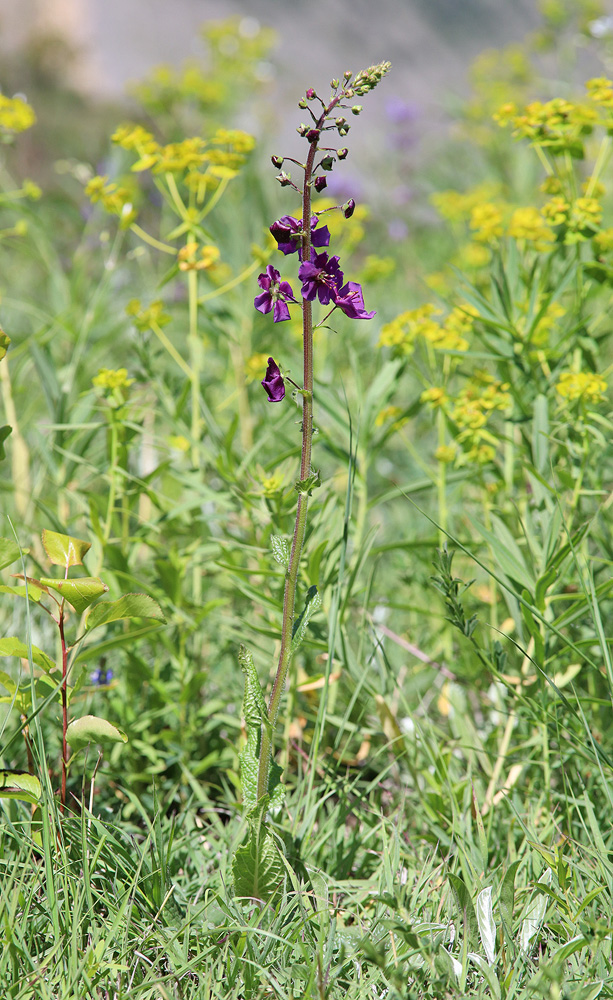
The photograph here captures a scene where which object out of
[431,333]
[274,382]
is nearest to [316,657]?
[431,333]

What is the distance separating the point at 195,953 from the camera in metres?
0.98

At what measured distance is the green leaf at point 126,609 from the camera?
96cm

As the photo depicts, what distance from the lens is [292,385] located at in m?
0.90

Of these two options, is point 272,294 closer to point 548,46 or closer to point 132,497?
point 132,497

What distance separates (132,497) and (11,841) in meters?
0.59

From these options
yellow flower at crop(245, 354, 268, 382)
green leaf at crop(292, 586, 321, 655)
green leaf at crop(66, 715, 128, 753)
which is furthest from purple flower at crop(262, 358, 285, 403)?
yellow flower at crop(245, 354, 268, 382)

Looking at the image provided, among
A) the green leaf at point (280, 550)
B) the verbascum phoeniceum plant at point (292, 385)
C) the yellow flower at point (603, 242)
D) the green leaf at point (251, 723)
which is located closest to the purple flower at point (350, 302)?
the verbascum phoeniceum plant at point (292, 385)

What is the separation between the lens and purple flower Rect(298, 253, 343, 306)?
0.82 metres

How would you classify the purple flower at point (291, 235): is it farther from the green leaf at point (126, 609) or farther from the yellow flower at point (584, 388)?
the yellow flower at point (584, 388)

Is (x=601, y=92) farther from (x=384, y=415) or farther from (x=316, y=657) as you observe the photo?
(x=316, y=657)

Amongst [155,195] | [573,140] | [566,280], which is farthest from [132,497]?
[155,195]

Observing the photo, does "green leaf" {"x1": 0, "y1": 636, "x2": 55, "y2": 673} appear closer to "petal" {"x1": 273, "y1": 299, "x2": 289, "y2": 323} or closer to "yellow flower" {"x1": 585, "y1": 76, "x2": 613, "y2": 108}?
"petal" {"x1": 273, "y1": 299, "x2": 289, "y2": 323}

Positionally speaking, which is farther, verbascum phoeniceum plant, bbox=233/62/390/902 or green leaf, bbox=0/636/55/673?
green leaf, bbox=0/636/55/673

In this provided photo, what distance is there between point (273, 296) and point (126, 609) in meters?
0.43
